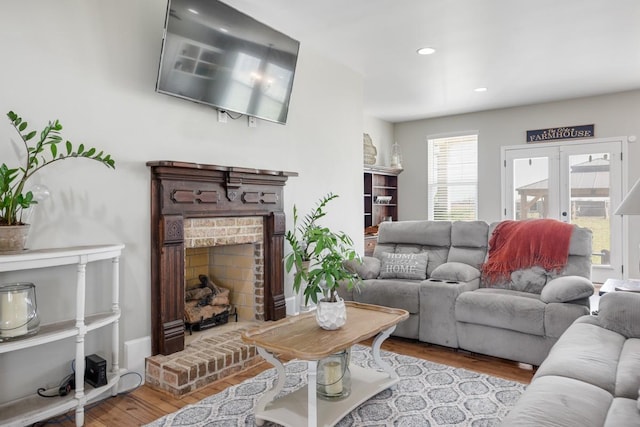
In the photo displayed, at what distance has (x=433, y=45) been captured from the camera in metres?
3.98

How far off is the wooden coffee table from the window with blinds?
4.85 metres

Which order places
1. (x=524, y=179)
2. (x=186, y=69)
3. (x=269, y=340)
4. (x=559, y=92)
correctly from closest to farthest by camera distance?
(x=269, y=340)
(x=186, y=69)
(x=559, y=92)
(x=524, y=179)

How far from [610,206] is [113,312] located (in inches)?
244

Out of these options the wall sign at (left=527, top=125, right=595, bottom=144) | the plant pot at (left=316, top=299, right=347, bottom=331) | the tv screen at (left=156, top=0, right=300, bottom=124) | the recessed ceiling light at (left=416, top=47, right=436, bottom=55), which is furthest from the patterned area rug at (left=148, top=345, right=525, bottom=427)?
the wall sign at (left=527, top=125, right=595, bottom=144)

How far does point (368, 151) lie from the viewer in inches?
255

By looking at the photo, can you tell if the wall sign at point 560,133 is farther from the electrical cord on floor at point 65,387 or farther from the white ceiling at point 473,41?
the electrical cord on floor at point 65,387

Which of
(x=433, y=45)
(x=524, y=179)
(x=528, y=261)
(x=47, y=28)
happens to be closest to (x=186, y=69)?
(x=47, y=28)

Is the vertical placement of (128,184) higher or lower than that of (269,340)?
higher

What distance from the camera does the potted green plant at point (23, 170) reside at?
1961mm

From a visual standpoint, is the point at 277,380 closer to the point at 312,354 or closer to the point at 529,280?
the point at 312,354

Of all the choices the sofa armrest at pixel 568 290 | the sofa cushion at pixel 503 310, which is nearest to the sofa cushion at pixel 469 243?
the sofa cushion at pixel 503 310

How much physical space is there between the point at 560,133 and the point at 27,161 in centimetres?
639

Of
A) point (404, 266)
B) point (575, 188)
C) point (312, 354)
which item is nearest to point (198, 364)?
point (312, 354)

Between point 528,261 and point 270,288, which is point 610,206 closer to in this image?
point 528,261
